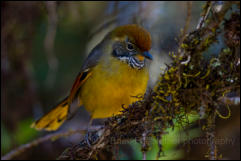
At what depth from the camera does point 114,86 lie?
3.33 meters

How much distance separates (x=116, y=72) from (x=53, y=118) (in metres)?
1.60

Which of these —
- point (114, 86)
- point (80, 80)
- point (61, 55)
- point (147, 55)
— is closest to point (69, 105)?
point (80, 80)

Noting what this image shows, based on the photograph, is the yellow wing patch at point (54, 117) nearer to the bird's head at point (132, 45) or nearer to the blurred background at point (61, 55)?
the blurred background at point (61, 55)

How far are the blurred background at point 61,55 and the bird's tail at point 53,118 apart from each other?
0.48m

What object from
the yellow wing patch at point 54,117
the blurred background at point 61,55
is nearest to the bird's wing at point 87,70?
the yellow wing patch at point 54,117

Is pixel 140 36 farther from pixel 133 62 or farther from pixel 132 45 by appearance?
pixel 133 62

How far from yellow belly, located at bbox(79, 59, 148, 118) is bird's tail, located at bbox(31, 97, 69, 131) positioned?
3.30 feet

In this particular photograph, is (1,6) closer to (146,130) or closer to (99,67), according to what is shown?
(99,67)

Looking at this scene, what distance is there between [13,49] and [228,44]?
4.01 meters

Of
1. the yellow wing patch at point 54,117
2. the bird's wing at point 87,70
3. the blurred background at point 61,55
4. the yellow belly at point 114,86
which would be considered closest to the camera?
the yellow belly at point 114,86

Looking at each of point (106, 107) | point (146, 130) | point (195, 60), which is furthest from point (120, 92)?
point (195, 60)

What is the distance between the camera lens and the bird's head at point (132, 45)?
3369 millimetres

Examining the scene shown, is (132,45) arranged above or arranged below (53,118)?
above

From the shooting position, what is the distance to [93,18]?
6180 millimetres
